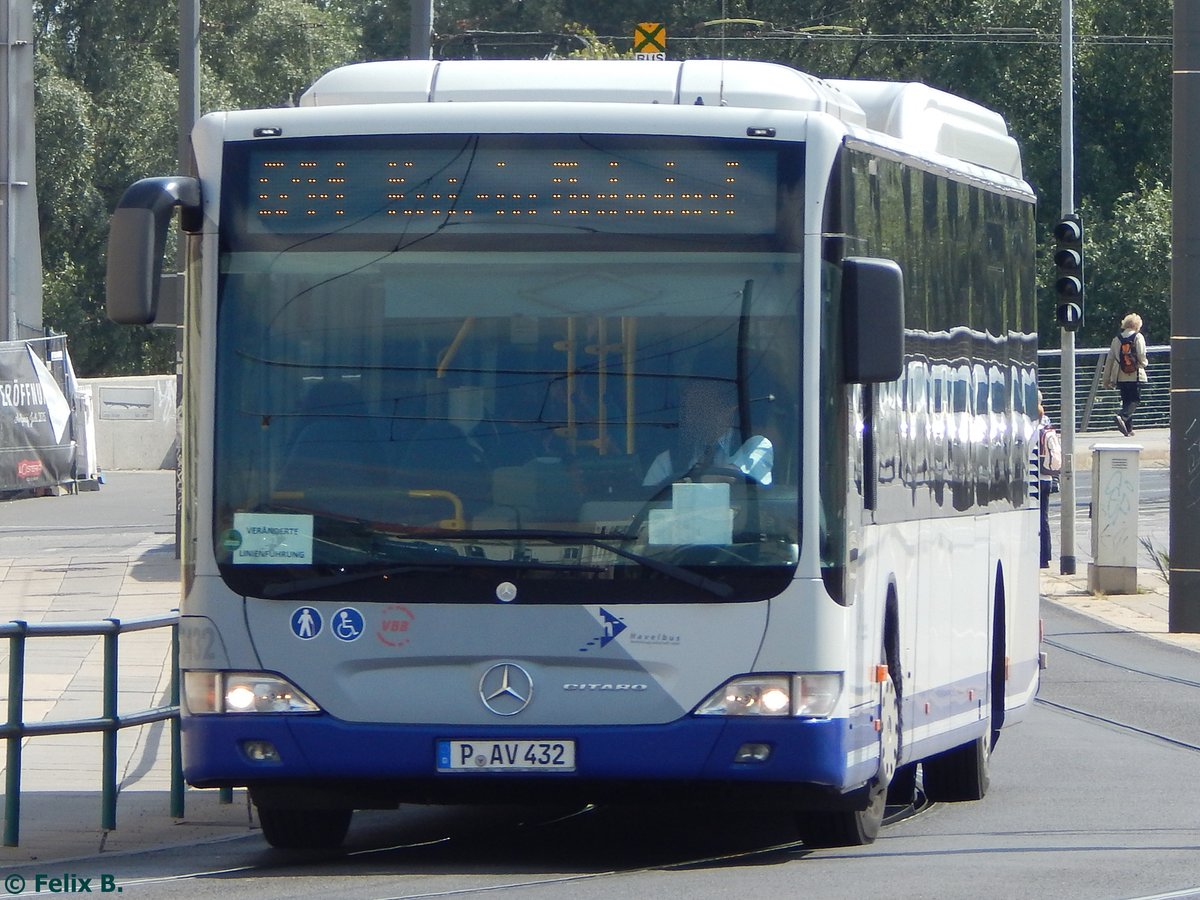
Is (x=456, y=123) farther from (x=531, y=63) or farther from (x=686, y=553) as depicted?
(x=686, y=553)

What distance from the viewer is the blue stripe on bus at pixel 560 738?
7.61m

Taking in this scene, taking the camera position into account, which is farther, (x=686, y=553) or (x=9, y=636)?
(x=9, y=636)

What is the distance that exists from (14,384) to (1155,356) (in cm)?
1930

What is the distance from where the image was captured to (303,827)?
874 cm

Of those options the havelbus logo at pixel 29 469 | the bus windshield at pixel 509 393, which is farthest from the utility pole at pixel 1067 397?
the bus windshield at pixel 509 393

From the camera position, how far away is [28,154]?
34.1 m

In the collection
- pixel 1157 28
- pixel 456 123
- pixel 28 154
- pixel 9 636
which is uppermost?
pixel 1157 28

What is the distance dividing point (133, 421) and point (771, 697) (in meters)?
30.9

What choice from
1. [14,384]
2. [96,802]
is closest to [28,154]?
[14,384]

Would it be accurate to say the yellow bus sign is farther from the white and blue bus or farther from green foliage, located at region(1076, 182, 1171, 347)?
green foliage, located at region(1076, 182, 1171, 347)

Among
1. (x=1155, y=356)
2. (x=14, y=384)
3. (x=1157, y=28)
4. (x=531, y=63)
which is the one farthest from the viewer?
(x=1157, y=28)

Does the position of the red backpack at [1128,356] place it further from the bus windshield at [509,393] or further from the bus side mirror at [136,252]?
the bus side mirror at [136,252]

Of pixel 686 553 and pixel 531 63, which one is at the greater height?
pixel 531 63

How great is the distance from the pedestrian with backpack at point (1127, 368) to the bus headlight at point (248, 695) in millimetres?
26618
